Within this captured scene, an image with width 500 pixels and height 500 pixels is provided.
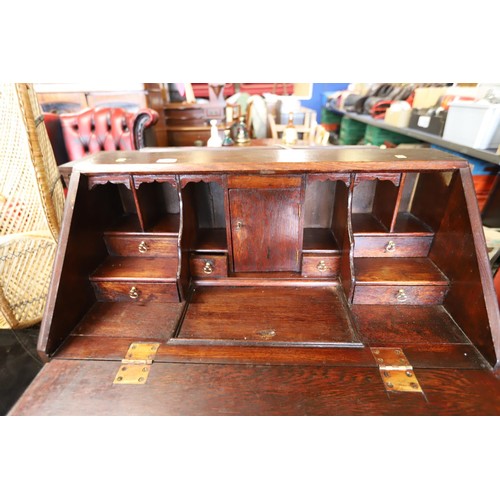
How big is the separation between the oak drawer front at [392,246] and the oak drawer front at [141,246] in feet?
2.74

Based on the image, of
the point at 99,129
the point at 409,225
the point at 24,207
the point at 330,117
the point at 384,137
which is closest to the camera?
the point at 409,225

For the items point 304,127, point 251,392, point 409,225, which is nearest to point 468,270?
point 409,225

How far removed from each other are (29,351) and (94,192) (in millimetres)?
1196

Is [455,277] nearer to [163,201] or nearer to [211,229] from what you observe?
[211,229]

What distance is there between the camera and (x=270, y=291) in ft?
4.50

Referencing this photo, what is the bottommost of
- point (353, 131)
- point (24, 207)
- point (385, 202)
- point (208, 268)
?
point (353, 131)

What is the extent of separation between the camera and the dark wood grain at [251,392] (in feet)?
2.95

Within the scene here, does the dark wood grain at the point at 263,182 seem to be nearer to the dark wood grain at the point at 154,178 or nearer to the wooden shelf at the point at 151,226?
the dark wood grain at the point at 154,178

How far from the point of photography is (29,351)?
6.01ft

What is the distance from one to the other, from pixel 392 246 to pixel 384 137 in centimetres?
295

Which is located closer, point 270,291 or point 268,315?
point 268,315

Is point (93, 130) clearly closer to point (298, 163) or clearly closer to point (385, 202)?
point (298, 163)

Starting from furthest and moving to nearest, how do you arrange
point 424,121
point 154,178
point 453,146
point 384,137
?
1. point 384,137
2. point 424,121
3. point 453,146
4. point 154,178
